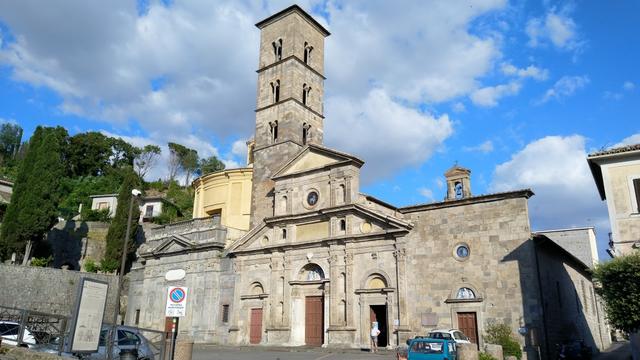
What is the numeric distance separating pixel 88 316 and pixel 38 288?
2364 centimetres

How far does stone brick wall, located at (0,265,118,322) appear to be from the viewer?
29.6 m

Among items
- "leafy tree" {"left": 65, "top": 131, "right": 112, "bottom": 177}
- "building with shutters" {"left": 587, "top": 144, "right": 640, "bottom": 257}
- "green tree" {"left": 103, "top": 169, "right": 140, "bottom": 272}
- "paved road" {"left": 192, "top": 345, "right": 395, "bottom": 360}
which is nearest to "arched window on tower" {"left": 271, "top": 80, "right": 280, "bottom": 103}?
"green tree" {"left": 103, "top": 169, "right": 140, "bottom": 272}

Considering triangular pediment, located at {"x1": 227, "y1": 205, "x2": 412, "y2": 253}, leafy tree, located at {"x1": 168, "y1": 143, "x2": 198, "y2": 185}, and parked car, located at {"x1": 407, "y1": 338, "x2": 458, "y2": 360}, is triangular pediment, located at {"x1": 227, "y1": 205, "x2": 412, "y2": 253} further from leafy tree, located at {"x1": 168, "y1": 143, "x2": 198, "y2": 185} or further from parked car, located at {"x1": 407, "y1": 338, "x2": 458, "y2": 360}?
leafy tree, located at {"x1": 168, "y1": 143, "x2": 198, "y2": 185}

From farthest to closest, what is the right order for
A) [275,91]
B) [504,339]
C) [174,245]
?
1. [275,91]
2. [174,245]
3. [504,339]

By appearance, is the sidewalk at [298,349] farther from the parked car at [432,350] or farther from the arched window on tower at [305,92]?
the arched window on tower at [305,92]

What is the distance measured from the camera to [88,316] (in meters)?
11.1

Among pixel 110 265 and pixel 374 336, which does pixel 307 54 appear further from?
pixel 374 336

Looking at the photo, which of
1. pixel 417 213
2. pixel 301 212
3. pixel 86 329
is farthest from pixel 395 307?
pixel 86 329

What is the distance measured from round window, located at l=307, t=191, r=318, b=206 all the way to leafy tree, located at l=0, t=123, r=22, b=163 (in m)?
76.7

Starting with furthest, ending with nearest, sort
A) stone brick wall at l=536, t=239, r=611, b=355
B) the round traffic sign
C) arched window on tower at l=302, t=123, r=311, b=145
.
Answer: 1. arched window on tower at l=302, t=123, r=311, b=145
2. stone brick wall at l=536, t=239, r=611, b=355
3. the round traffic sign

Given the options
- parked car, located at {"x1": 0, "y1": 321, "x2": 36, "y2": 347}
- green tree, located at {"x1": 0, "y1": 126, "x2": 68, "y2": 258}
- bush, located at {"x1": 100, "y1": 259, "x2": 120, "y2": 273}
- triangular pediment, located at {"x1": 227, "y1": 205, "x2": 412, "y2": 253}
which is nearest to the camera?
parked car, located at {"x1": 0, "y1": 321, "x2": 36, "y2": 347}

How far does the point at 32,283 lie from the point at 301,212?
1710cm

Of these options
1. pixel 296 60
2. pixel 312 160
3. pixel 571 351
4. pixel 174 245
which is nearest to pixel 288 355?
pixel 312 160

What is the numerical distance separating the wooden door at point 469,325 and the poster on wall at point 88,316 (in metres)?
17.4
